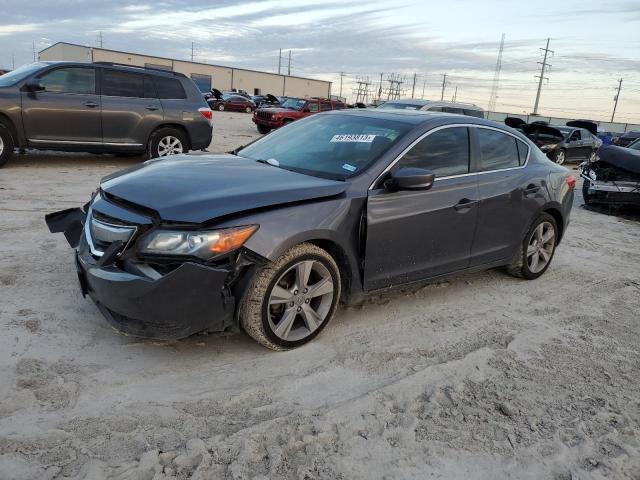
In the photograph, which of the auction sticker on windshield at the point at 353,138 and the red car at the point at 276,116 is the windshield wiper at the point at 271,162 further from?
the red car at the point at 276,116

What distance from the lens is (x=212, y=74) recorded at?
80062 mm

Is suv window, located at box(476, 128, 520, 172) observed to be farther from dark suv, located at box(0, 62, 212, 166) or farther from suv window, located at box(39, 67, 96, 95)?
suv window, located at box(39, 67, 96, 95)

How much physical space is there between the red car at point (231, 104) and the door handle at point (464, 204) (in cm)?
3730

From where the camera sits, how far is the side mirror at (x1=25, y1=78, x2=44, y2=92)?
848 cm

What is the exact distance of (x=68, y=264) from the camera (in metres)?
Answer: 4.66

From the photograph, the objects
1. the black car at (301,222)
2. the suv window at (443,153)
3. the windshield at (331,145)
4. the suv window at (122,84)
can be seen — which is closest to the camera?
the black car at (301,222)

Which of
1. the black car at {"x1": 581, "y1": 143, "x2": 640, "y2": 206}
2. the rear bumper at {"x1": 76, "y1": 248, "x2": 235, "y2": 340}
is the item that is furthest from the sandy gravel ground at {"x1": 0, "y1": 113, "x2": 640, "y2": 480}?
the black car at {"x1": 581, "y1": 143, "x2": 640, "y2": 206}

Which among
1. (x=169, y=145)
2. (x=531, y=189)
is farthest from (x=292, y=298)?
(x=169, y=145)

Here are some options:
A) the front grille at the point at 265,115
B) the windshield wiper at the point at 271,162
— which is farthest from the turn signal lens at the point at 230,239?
the front grille at the point at 265,115

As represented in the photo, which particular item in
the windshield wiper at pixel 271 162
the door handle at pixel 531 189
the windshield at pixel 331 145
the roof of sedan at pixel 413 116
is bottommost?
the door handle at pixel 531 189

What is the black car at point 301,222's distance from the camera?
3047 millimetres

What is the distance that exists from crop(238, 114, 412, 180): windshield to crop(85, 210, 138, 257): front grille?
4.37 ft

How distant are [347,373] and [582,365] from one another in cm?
171

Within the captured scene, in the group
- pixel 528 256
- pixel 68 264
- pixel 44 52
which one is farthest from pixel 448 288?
pixel 44 52
